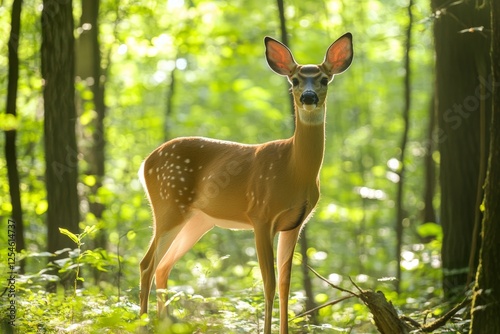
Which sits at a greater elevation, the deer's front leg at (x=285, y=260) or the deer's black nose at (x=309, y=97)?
the deer's black nose at (x=309, y=97)

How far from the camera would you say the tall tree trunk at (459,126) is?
740 centimetres

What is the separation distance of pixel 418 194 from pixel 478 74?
10.6 m

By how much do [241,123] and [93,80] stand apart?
334 inches

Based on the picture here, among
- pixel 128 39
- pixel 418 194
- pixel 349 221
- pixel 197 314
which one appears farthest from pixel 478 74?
pixel 418 194

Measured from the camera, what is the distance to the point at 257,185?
601 cm

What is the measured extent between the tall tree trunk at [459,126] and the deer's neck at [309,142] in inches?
86.7

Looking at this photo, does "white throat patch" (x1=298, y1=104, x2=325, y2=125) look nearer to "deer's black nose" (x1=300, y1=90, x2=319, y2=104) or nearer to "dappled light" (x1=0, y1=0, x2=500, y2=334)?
"dappled light" (x1=0, y1=0, x2=500, y2=334)

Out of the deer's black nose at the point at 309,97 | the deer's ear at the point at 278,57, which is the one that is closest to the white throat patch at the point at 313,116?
the deer's black nose at the point at 309,97

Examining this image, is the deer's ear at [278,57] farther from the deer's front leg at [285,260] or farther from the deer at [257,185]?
the deer's front leg at [285,260]

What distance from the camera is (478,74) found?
24.5 feet

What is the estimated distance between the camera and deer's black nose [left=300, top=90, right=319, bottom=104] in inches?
218

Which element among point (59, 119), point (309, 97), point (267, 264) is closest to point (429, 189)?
point (59, 119)

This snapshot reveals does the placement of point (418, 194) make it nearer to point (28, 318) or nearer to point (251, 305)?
point (251, 305)

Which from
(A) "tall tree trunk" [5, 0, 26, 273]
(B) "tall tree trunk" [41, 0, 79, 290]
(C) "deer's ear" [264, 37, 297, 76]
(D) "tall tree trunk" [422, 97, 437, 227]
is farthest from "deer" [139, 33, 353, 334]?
(D) "tall tree trunk" [422, 97, 437, 227]
